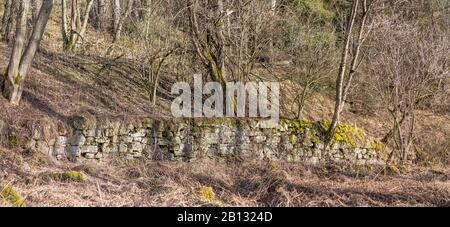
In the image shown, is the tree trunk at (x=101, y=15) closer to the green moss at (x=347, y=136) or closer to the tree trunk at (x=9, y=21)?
the tree trunk at (x=9, y=21)

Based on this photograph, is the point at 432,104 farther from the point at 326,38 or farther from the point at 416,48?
the point at 326,38

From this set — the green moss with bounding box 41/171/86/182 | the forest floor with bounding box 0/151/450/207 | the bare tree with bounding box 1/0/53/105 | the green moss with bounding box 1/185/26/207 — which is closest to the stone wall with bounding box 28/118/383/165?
the forest floor with bounding box 0/151/450/207

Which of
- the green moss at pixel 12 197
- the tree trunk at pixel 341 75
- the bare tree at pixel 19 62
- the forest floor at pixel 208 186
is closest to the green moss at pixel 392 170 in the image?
the forest floor at pixel 208 186

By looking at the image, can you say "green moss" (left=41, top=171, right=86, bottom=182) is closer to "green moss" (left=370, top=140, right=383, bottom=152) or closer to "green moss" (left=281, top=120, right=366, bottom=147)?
"green moss" (left=281, top=120, right=366, bottom=147)

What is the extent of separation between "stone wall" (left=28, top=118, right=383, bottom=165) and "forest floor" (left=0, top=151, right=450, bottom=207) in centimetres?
67

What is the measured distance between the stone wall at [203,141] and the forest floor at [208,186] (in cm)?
67

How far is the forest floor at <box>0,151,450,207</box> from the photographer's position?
6297mm

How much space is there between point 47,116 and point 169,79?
5.46 metres

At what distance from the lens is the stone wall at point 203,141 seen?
1014 centimetres

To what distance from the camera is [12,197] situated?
18.1 feet

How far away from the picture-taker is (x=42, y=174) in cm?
709

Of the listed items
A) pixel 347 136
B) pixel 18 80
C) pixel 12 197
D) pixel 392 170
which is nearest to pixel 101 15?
pixel 18 80
